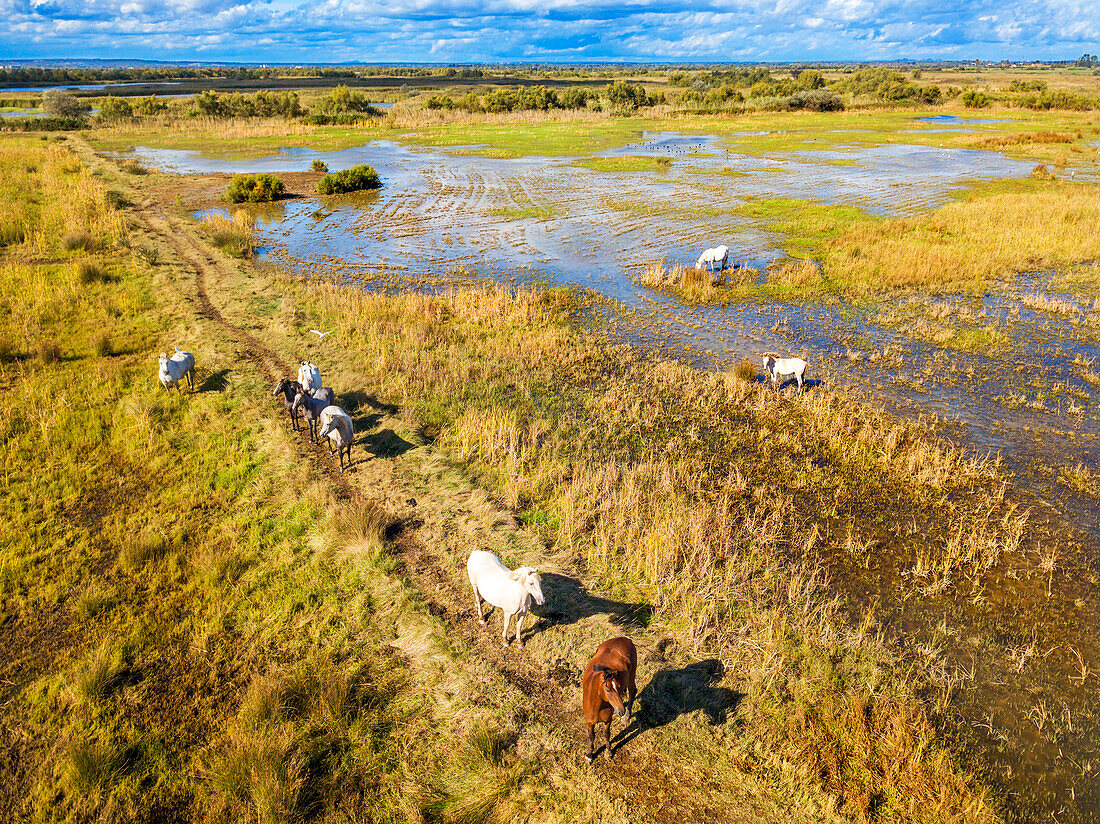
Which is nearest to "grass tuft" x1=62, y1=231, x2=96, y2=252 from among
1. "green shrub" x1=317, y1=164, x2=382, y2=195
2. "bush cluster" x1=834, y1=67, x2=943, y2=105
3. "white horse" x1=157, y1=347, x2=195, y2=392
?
"white horse" x1=157, y1=347, x2=195, y2=392

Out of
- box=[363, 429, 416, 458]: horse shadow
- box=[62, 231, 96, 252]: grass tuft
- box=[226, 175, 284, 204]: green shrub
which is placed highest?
box=[226, 175, 284, 204]: green shrub

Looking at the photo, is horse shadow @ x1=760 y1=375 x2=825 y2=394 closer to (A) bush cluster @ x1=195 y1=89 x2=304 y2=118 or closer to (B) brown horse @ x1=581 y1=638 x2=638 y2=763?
(B) brown horse @ x1=581 y1=638 x2=638 y2=763

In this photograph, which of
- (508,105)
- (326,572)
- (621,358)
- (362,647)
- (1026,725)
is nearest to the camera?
(1026,725)

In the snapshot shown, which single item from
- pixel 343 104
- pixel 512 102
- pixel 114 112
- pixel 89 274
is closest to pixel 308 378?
pixel 89 274

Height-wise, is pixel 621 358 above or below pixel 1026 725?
above

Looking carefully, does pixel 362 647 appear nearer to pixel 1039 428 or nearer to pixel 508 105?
pixel 1039 428

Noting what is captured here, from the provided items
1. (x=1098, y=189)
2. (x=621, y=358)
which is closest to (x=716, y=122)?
(x=1098, y=189)
